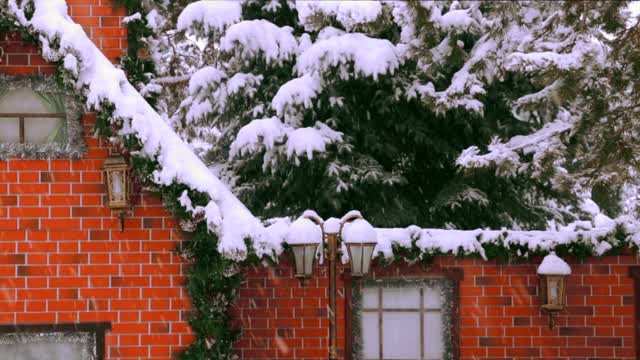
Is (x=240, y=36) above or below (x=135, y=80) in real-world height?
above

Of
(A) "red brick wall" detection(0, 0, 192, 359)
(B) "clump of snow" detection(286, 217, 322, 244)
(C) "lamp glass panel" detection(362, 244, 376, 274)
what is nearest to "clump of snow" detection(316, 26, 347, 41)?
(A) "red brick wall" detection(0, 0, 192, 359)

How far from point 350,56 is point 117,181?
4.42 m

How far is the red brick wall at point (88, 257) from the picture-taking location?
7742mm

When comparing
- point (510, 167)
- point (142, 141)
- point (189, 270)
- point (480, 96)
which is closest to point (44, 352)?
point (189, 270)

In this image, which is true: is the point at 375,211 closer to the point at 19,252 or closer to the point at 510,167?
the point at 510,167

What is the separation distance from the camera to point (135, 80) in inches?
324

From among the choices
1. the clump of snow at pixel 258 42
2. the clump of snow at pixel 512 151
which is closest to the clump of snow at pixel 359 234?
the clump of snow at pixel 512 151

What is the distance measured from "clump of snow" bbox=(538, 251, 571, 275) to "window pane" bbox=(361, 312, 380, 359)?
1649 mm

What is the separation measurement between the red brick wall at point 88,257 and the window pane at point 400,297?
1.91m

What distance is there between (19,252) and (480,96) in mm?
6609

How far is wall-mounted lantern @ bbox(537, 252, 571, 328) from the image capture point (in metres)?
7.87

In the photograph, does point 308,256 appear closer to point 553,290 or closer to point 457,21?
point 553,290

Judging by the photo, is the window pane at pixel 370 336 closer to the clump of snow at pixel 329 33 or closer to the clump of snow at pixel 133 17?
the clump of snow at pixel 133 17

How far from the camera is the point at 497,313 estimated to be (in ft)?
26.9
